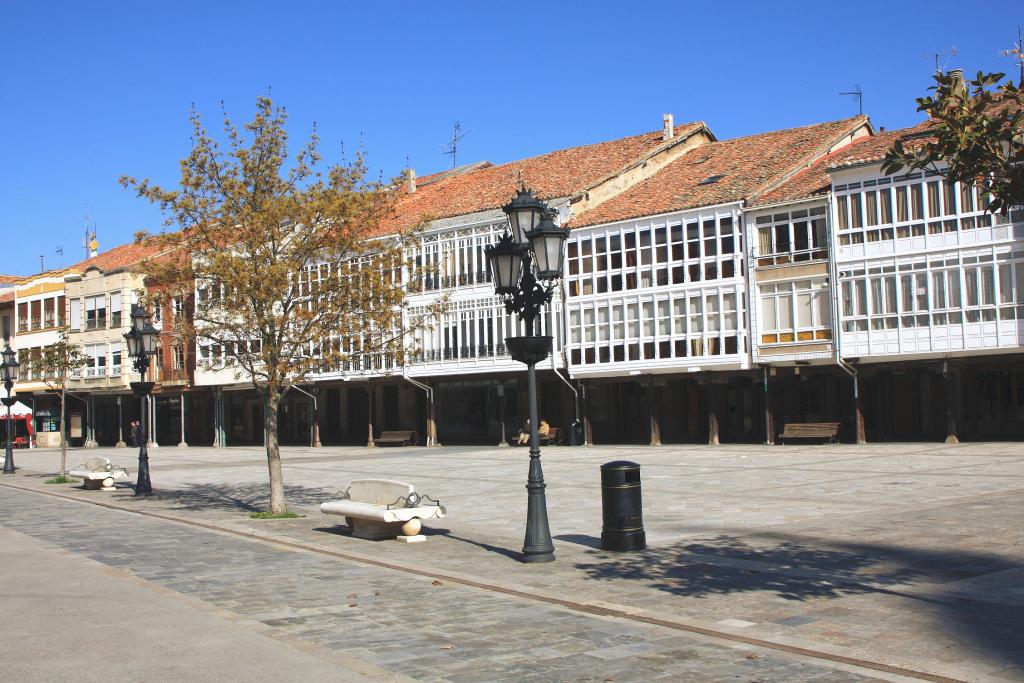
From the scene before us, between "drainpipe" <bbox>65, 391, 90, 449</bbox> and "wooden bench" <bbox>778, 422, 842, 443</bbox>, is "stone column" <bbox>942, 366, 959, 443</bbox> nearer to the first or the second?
"wooden bench" <bbox>778, 422, 842, 443</bbox>

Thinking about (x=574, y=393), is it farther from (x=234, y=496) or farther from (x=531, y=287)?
(x=531, y=287)

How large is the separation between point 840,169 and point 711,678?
96.7 feet

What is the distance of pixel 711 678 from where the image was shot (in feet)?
21.3

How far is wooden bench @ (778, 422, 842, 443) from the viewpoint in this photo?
33969 mm

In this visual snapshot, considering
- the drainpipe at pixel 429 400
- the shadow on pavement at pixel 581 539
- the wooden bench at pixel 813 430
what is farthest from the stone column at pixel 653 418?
the shadow on pavement at pixel 581 539

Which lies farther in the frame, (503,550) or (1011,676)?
(503,550)

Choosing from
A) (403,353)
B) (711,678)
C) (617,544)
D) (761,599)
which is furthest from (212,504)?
(711,678)

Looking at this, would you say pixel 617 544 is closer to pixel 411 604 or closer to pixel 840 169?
pixel 411 604

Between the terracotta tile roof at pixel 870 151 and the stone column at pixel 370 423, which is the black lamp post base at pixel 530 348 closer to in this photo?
the terracotta tile roof at pixel 870 151

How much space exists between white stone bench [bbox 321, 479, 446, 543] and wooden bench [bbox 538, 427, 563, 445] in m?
26.3

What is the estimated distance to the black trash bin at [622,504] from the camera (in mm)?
12070

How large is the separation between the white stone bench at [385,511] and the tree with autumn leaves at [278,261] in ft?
8.37

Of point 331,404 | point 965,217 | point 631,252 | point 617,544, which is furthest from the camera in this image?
point 331,404

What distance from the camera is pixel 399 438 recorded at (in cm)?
4597
